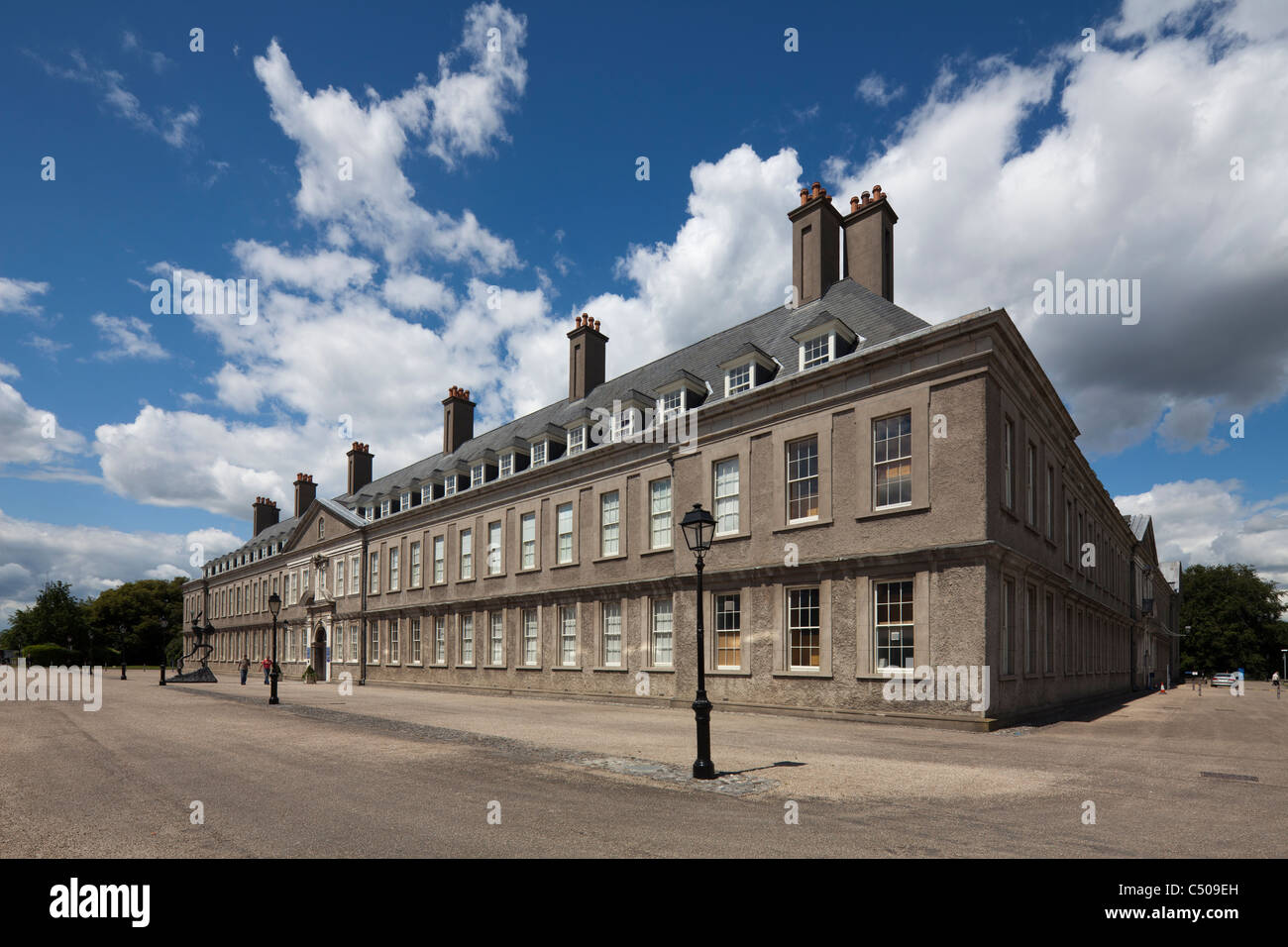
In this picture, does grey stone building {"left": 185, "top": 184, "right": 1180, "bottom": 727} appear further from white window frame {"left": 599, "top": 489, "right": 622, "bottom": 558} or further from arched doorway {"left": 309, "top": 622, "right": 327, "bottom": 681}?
arched doorway {"left": 309, "top": 622, "right": 327, "bottom": 681}

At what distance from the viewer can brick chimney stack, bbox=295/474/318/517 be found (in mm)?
69375

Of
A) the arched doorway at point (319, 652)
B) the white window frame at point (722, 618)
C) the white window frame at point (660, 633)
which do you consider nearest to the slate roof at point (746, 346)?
the white window frame at point (722, 618)

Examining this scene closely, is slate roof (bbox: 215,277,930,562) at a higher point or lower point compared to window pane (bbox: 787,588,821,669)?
higher

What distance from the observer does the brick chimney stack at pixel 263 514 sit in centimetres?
8306

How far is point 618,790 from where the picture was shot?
33.1 feet

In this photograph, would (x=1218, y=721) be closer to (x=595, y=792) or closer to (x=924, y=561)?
(x=924, y=561)

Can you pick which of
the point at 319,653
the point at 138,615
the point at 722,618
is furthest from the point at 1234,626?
the point at 138,615

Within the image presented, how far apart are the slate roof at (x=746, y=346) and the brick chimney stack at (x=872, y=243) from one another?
1.03 metres

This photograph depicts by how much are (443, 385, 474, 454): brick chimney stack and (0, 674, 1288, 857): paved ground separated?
32.3 metres

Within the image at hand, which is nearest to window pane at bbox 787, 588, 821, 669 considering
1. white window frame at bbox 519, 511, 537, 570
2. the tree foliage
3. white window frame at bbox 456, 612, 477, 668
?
white window frame at bbox 519, 511, 537, 570

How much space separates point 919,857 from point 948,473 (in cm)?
1399

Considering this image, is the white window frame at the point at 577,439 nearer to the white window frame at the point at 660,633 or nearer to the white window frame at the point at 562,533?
the white window frame at the point at 562,533
